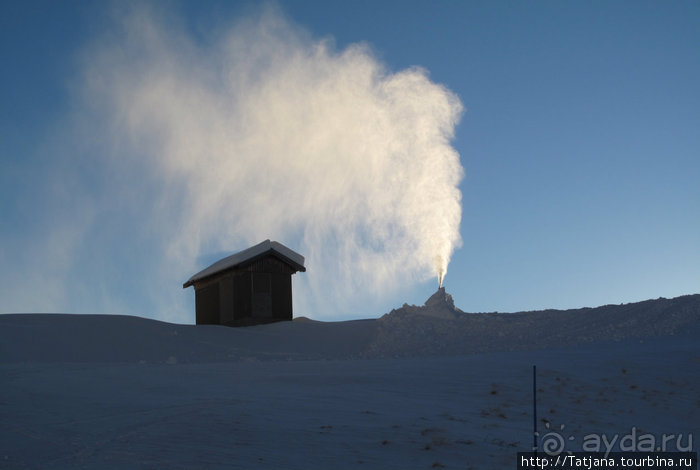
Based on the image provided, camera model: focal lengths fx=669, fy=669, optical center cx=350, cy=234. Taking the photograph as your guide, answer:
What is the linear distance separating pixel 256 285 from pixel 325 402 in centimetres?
2008

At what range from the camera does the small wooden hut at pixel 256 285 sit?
32688mm

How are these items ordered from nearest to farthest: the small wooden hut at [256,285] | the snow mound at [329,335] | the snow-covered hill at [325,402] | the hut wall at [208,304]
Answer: the snow-covered hill at [325,402] → the snow mound at [329,335] → the small wooden hut at [256,285] → the hut wall at [208,304]

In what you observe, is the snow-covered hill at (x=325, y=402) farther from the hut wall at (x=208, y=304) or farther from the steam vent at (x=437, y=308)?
the steam vent at (x=437, y=308)

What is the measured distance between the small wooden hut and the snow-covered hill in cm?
477

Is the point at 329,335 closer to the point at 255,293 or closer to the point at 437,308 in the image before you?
the point at 255,293

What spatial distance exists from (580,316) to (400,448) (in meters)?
24.2

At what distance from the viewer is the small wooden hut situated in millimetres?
32688

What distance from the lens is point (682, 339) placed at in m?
24.2

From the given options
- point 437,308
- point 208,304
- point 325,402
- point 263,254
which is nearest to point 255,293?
point 263,254

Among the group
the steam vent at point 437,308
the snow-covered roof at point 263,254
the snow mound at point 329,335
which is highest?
the snow-covered roof at point 263,254

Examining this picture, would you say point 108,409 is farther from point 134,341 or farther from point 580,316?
point 580,316

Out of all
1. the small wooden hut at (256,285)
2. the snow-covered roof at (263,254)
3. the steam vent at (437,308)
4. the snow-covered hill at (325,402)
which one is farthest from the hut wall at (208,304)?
the steam vent at (437,308)

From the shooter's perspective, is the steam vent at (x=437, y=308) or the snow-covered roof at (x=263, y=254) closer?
the snow-covered roof at (x=263, y=254)

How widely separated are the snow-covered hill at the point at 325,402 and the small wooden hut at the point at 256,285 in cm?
477
